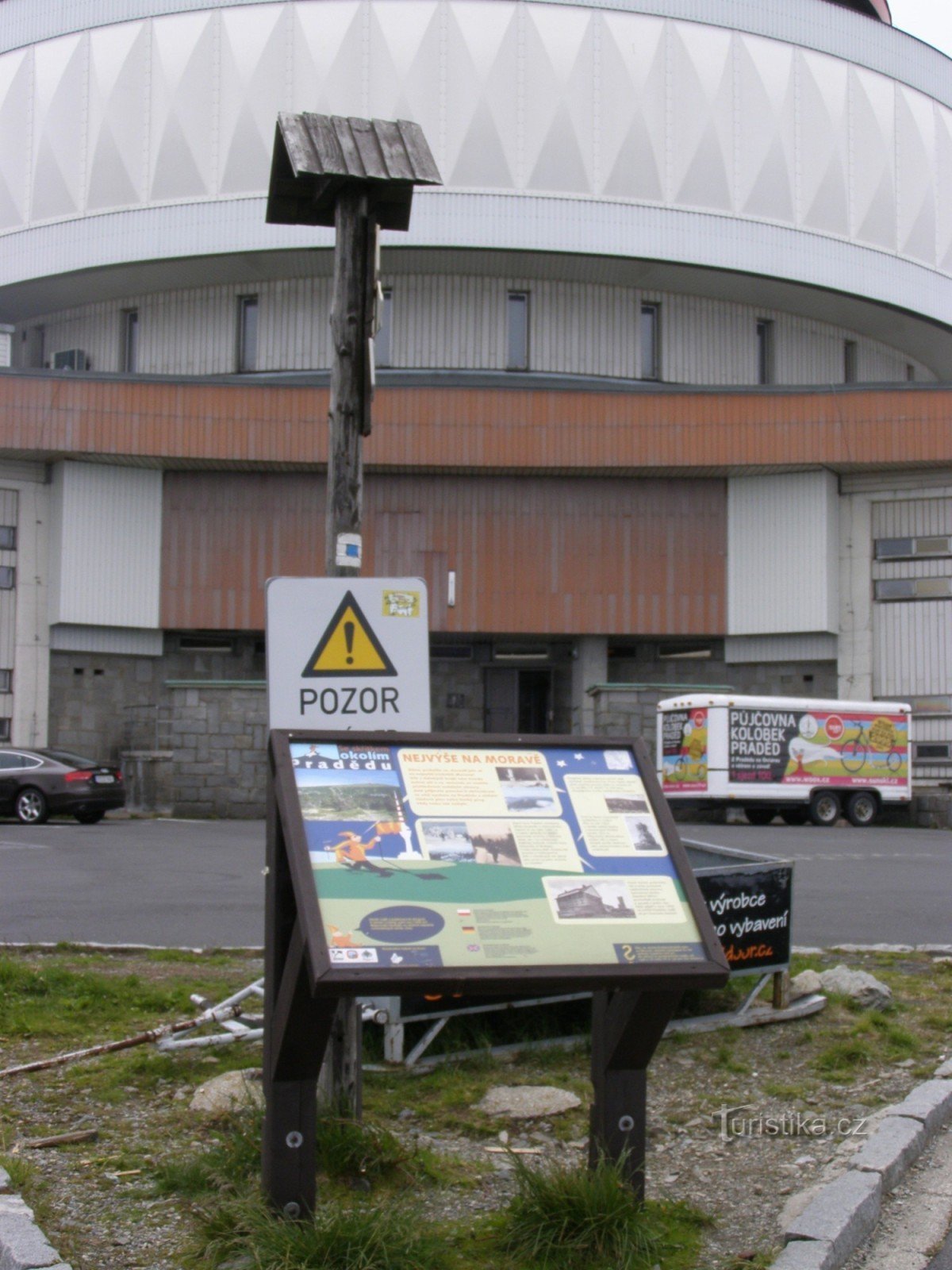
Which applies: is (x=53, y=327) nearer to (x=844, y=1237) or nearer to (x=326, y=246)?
(x=326, y=246)

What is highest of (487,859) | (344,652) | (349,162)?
(349,162)

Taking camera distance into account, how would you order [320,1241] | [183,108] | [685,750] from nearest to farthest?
[320,1241] → [685,750] → [183,108]

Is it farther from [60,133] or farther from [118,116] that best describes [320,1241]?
[60,133]

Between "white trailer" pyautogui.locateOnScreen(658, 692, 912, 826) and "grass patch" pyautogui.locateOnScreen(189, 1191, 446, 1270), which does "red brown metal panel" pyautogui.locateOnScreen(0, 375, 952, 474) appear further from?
"grass patch" pyautogui.locateOnScreen(189, 1191, 446, 1270)

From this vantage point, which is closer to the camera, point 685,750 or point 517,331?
point 685,750

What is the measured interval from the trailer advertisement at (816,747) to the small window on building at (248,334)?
14740 millimetres

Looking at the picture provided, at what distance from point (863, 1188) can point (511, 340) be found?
99.3 ft

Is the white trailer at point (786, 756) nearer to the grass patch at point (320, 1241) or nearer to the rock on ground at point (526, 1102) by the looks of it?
the rock on ground at point (526, 1102)

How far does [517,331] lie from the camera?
34125 millimetres

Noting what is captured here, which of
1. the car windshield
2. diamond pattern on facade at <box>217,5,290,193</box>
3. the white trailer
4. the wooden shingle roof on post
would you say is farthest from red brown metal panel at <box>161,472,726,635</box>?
the wooden shingle roof on post

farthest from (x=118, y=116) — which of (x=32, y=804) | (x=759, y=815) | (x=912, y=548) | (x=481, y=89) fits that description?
(x=759, y=815)

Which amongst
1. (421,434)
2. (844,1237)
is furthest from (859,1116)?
(421,434)

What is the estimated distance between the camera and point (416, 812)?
465 cm

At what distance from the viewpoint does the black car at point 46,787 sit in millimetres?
24969
